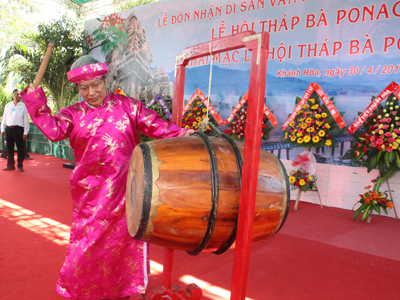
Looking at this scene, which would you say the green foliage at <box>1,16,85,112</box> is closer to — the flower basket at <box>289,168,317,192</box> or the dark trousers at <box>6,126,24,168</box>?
the dark trousers at <box>6,126,24,168</box>

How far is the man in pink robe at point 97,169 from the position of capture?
5.89 feet

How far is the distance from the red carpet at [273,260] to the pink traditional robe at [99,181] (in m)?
0.37

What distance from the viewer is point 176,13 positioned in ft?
22.3

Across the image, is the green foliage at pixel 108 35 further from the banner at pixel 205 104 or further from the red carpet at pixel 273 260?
the red carpet at pixel 273 260

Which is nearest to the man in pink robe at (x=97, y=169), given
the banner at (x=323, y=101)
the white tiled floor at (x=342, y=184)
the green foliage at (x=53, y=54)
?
the banner at (x=323, y=101)

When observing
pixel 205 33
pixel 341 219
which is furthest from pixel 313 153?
pixel 205 33

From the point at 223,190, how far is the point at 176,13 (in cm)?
631

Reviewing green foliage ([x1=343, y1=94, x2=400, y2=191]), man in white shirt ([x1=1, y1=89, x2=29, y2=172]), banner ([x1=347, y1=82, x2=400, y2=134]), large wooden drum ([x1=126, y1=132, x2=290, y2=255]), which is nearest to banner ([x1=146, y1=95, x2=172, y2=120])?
man in white shirt ([x1=1, y1=89, x2=29, y2=172])

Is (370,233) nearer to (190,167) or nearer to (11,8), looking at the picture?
(190,167)

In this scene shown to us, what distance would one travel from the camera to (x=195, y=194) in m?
1.30

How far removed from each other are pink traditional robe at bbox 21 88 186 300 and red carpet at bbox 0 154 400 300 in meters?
0.37

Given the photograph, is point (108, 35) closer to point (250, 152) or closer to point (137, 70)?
point (137, 70)

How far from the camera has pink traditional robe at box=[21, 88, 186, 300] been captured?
1801mm

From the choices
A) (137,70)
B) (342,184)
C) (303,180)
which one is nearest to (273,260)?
(303,180)
